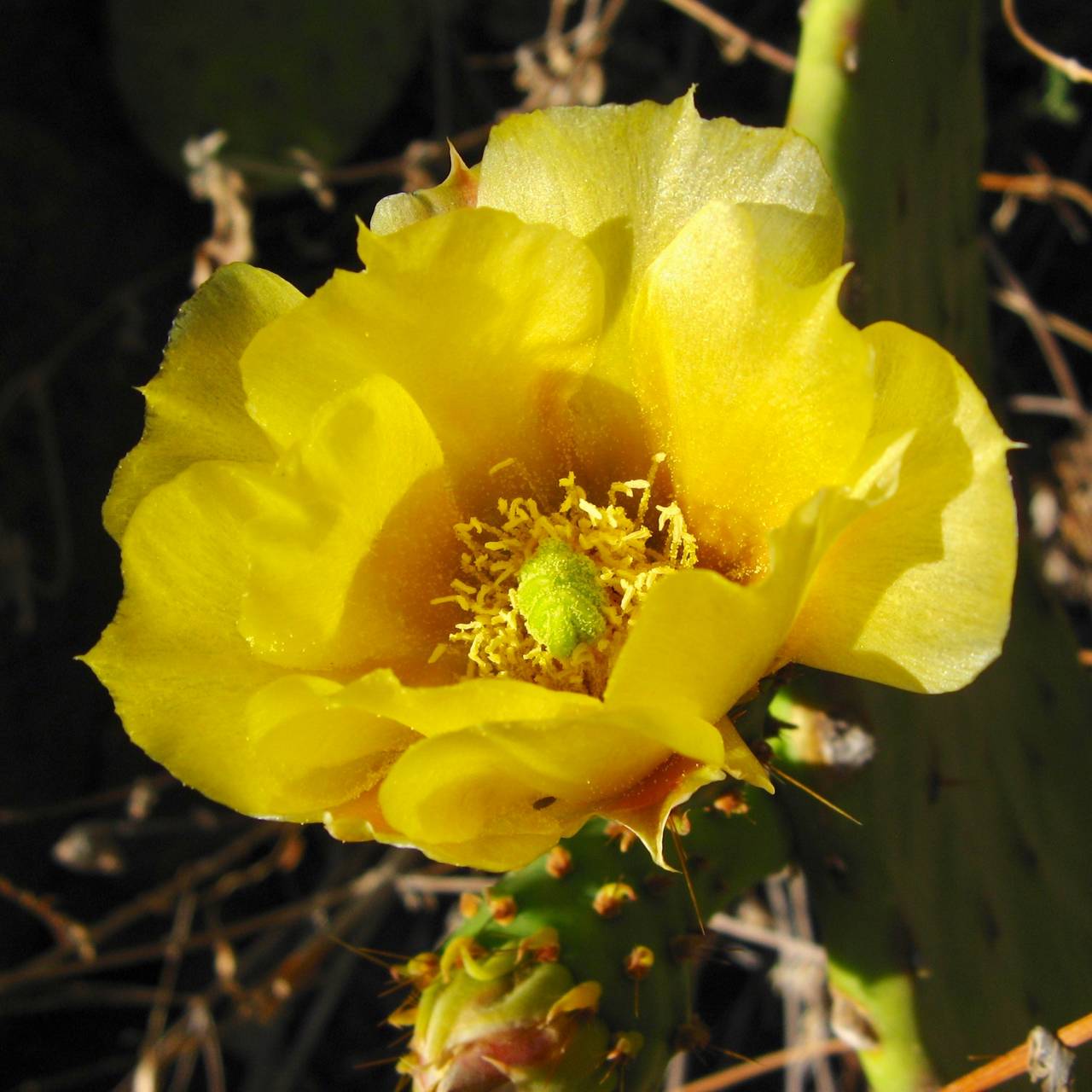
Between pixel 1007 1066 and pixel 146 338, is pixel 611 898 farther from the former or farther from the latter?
pixel 146 338

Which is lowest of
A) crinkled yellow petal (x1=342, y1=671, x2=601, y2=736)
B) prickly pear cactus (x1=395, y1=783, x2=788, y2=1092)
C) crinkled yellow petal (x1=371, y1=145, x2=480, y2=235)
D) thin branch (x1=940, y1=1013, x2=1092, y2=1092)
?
thin branch (x1=940, y1=1013, x2=1092, y2=1092)

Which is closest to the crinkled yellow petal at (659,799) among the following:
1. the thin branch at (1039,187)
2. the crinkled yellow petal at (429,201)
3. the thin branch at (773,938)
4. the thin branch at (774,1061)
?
the crinkled yellow petal at (429,201)

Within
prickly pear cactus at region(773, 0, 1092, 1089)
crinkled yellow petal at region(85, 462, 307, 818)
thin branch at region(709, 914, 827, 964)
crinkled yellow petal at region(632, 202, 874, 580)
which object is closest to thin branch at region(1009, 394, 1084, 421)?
prickly pear cactus at region(773, 0, 1092, 1089)

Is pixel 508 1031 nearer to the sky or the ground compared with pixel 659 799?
nearer to the ground

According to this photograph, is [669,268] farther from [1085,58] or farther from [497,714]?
[1085,58]

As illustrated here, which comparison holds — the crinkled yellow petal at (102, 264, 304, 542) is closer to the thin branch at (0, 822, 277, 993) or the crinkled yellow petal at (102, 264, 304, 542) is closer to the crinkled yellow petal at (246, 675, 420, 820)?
the crinkled yellow petal at (246, 675, 420, 820)

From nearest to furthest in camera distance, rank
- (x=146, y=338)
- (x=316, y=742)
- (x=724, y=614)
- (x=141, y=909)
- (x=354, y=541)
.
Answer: (x=724, y=614) < (x=316, y=742) < (x=354, y=541) < (x=141, y=909) < (x=146, y=338)

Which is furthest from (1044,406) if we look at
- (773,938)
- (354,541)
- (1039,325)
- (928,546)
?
(354,541)
